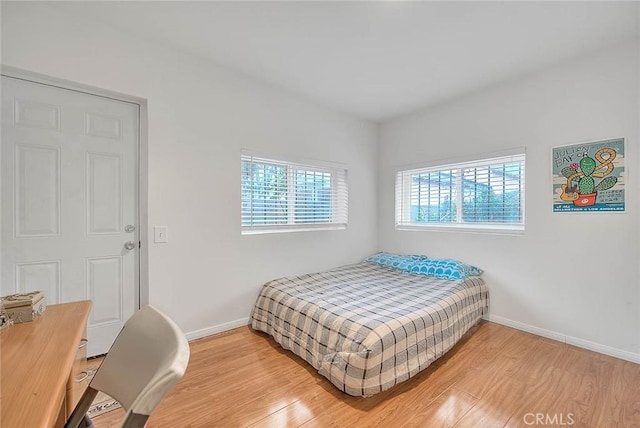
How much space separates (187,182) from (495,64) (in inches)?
116

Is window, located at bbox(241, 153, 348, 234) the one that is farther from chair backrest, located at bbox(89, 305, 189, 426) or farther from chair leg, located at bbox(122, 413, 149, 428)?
chair leg, located at bbox(122, 413, 149, 428)

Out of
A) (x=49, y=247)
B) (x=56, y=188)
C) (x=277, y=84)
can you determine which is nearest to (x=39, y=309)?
(x=49, y=247)

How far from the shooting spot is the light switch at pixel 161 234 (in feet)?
7.20

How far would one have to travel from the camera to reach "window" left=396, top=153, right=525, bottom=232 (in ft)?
9.06

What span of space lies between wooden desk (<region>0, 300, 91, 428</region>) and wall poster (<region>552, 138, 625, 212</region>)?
334 cm

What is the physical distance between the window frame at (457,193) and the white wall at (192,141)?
1.39 metres

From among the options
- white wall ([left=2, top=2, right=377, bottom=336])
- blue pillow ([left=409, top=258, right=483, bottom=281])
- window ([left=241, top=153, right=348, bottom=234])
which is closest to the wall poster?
blue pillow ([left=409, top=258, right=483, bottom=281])

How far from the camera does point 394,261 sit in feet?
11.1

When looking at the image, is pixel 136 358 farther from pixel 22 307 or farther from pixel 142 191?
pixel 142 191

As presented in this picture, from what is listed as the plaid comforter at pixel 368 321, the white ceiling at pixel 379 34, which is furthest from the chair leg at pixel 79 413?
the white ceiling at pixel 379 34

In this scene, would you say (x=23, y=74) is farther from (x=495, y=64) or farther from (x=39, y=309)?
(x=495, y=64)

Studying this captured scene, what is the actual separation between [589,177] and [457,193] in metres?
1.14

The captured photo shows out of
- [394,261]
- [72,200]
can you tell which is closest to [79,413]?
[72,200]

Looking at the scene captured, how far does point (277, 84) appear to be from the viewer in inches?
112
